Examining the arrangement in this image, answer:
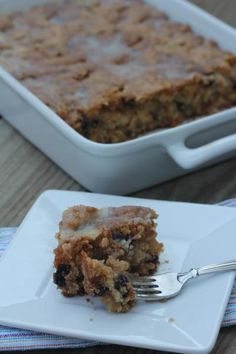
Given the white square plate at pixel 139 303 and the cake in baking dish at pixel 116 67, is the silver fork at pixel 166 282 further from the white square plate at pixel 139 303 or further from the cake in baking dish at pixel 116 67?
the cake in baking dish at pixel 116 67

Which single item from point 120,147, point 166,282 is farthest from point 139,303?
point 120,147

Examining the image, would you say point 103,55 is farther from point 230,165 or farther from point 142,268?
point 142,268

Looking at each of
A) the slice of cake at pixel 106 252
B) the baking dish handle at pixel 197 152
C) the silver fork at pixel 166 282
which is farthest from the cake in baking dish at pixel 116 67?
the silver fork at pixel 166 282

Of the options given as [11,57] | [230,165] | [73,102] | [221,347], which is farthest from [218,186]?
[11,57]

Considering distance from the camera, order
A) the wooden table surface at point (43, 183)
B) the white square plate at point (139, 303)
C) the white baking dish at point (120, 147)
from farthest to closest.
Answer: the wooden table surface at point (43, 183) → the white baking dish at point (120, 147) → the white square plate at point (139, 303)

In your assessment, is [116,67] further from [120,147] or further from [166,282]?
[166,282]

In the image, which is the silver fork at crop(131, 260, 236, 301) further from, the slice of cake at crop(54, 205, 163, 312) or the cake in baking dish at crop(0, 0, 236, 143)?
the cake in baking dish at crop(0, 0, 236, 143)
